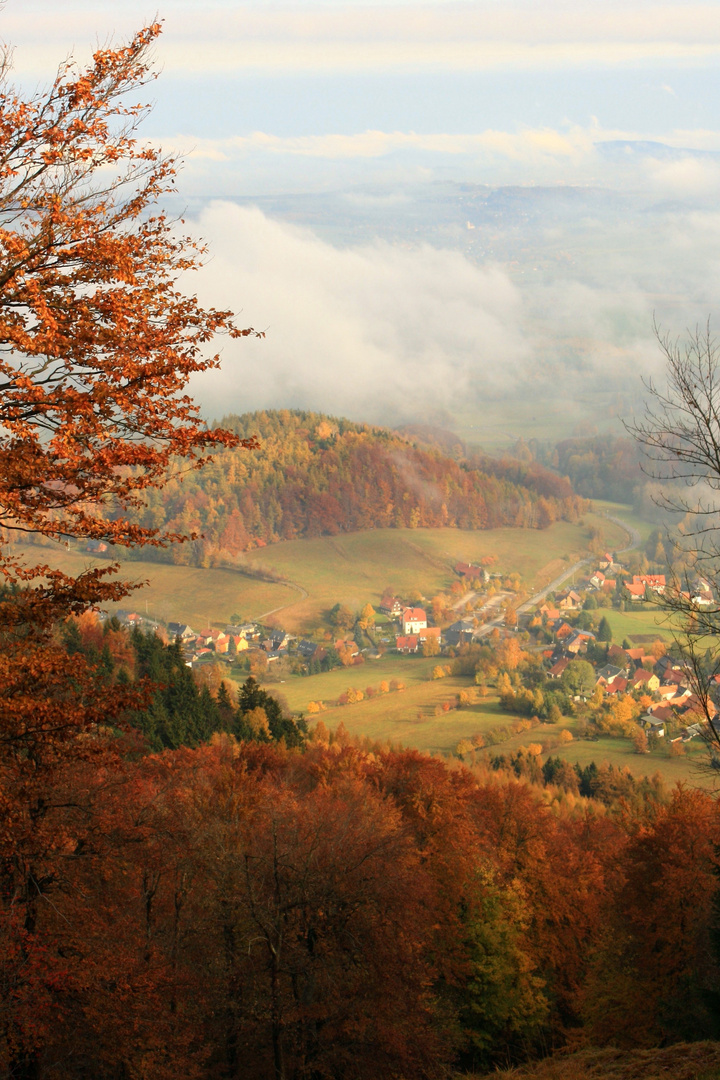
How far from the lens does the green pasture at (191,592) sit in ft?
376

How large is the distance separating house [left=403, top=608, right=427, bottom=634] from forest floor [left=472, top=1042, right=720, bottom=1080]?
9862 cm

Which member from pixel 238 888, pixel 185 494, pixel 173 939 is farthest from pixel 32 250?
pixel 185 494

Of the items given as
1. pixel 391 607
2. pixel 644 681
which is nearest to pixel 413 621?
pixel 391 607

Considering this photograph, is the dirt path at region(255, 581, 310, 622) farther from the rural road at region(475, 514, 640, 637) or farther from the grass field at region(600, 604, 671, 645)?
the grass field at region(600, 604, 671, 645)

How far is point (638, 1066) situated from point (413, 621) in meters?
104

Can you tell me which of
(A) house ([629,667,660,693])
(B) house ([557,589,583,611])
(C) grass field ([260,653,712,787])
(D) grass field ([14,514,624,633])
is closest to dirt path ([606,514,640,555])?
(D) grass field ([14,514,624,633])

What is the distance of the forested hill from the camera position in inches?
6112

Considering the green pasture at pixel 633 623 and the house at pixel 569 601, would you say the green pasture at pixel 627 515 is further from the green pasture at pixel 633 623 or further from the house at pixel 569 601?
the green pasture at pixel 633 623

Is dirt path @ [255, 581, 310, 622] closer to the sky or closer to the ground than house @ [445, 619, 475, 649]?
closer to the sky

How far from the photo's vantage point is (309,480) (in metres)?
167

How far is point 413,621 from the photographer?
116250 mm

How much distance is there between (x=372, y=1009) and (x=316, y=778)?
710 inches

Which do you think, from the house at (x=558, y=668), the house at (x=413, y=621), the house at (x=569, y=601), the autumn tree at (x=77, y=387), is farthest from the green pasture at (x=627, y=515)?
the autumn tree at (x=77, y=387)

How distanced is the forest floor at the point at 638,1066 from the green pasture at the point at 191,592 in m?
97.5
